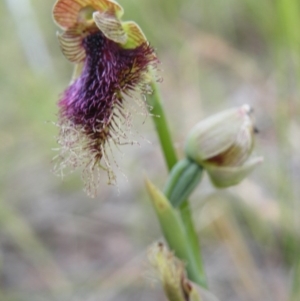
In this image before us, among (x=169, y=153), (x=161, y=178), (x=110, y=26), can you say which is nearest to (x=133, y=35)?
(x=110, y=26)

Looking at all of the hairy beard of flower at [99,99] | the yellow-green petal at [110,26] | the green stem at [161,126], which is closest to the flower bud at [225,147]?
the green stem at [161,126]

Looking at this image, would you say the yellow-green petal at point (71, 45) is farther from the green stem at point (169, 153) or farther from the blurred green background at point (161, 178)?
the blurred green background at point (161, 178)

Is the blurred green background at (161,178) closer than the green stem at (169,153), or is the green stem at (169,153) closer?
the green stem at (169,153)

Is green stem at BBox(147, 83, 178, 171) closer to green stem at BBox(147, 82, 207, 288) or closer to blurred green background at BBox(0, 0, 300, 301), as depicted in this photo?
green stem at BBox(147, 82, 207, 288)

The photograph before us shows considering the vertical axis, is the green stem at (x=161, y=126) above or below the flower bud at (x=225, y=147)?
above

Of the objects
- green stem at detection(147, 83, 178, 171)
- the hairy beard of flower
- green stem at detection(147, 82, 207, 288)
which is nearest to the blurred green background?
green stem at detection(147, 82, 207, 288)

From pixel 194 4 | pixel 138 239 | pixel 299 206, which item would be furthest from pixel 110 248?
pixel 194 4

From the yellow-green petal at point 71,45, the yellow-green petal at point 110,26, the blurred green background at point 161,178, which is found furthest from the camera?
the blurred green background at point 161,178

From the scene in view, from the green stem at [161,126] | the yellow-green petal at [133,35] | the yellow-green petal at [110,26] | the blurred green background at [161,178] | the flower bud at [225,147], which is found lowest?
the blurred green background at [161,178]
